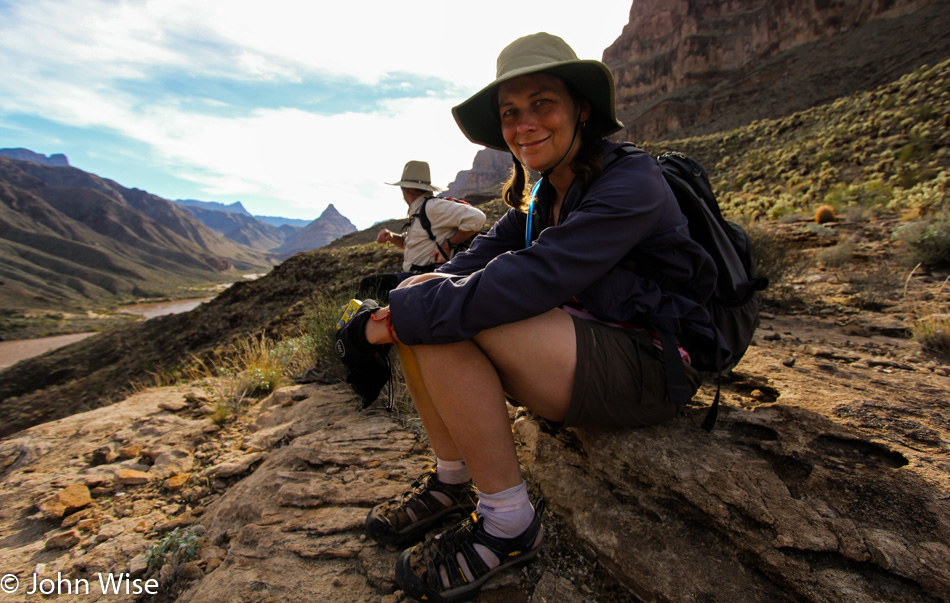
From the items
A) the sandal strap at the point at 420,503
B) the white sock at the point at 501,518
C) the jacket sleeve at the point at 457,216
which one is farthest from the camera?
the jacket sleeve at the point at 457,216

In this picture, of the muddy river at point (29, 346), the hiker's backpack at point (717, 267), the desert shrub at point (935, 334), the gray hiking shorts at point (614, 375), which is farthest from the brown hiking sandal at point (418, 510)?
the muddy river at point (29, 346)

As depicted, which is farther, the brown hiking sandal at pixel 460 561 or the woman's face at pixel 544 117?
the woman's face at pixel 544 117

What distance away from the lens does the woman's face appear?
5.07ft

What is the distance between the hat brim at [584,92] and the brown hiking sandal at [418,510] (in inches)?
60.4

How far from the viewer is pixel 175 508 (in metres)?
2.17

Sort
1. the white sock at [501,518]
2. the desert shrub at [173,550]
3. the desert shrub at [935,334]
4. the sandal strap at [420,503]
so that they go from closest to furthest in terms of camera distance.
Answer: the white sock at [501,518], the sandal strap at [420,503], the desert shrub at [173,550], the desert shrub at [935,334]

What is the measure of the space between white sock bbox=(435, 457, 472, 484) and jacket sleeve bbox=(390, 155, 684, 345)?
62 cm

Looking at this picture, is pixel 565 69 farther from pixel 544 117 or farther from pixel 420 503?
pixel 420 503

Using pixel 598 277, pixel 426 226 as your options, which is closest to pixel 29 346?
pixel 426 226

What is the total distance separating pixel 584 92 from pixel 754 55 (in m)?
75.1

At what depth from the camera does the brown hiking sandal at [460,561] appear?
4.25 ft

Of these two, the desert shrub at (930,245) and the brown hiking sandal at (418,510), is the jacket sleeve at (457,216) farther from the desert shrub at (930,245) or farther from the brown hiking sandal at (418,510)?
the desert shrub at (930,245)

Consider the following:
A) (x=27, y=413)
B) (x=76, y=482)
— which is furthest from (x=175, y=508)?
(x=27, y=413)

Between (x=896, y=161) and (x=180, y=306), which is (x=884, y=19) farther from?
(x=180, y=306)
